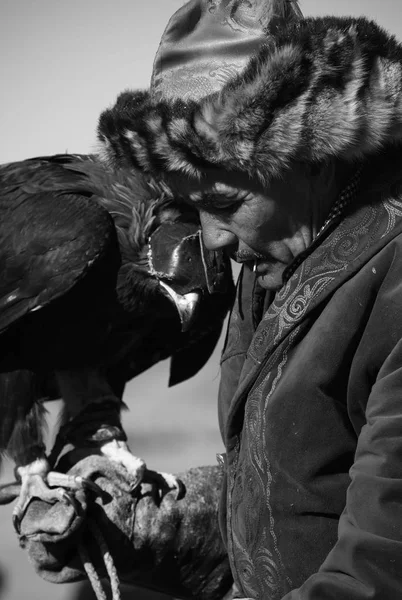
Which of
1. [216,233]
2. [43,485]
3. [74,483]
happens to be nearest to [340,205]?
[216,233]

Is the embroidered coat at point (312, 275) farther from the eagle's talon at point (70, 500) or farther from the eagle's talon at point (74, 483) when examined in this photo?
the eagle's talon at point (74, 483)

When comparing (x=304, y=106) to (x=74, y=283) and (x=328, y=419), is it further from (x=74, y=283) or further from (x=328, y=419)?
(x=74, y=283)

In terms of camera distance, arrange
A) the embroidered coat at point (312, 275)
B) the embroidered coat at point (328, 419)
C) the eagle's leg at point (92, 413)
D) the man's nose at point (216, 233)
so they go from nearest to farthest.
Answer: the embroidered coat at point (328, 419), the embroidered coat at point (312, 275), the man's nose at point (216, 233), the eagle's leg at point (92, 413)

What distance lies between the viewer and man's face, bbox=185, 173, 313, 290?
1496 millimetres

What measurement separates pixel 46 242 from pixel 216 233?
1.64 m

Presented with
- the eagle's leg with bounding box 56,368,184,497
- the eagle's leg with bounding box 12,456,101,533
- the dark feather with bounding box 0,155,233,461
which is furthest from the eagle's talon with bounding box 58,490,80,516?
the dark feather with bounding box 0,155,233,461

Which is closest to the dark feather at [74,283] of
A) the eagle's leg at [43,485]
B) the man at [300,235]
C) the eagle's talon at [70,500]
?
the eagle's leg at [43,485]

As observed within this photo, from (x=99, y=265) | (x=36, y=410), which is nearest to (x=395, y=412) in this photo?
(x=99, y=265)

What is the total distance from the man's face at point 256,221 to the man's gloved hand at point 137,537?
116 cm

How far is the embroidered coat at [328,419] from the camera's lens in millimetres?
1145

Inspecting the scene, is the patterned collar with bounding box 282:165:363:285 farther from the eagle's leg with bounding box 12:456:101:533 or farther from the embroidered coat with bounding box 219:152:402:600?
the eagle's leg with bounding box 12:456:101:533

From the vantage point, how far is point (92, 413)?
3316 millimetres

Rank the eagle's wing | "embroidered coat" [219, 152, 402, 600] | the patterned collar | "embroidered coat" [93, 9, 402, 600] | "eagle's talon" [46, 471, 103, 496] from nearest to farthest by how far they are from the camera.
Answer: "embroidered coat" [219, 152, 402, 600]
"embroidered coat" [93, 9, 402, 600]
the patterned collar
"eagle's talon" [46, 471, 103, 496]
the eagle's wing

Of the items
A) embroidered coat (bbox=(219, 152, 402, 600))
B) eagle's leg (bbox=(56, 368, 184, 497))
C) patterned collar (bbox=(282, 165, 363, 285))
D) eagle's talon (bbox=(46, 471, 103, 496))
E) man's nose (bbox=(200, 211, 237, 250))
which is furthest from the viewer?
eagle's leg (bbox=(56, 368, 184, 497))
